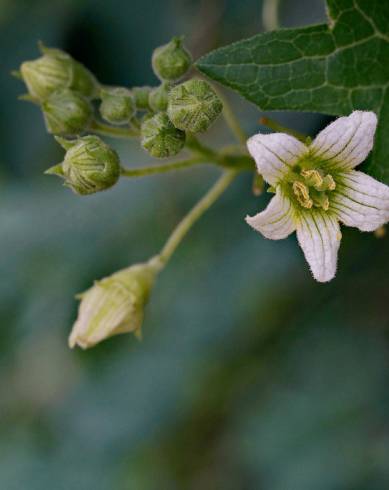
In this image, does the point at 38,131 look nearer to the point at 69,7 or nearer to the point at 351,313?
the point at 69,7

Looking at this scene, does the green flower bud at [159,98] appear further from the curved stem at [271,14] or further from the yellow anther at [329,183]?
the curved stem at [271,14]

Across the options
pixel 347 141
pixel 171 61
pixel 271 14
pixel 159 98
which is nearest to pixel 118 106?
pixel 159 98

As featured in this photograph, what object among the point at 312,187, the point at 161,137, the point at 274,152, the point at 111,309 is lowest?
the point at 111,309

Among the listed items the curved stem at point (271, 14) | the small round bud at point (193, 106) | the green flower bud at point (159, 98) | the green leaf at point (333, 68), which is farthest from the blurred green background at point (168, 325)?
the small round bud at point (193, 106)

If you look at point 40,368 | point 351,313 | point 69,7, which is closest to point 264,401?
point 351,313

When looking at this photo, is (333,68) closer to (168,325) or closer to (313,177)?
(313,177)

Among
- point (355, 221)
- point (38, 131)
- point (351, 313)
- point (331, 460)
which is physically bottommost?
point (331, 460)
